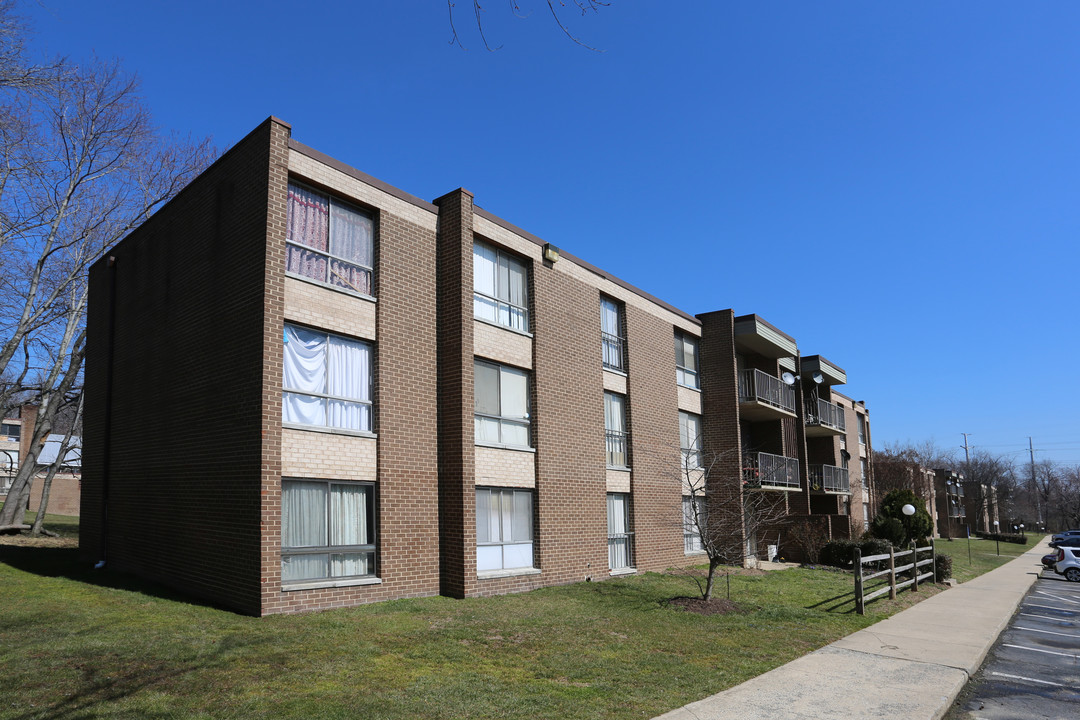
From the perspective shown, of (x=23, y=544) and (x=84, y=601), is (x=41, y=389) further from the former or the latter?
(x=84, y=601)

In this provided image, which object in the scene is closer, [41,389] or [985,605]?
[985,605]

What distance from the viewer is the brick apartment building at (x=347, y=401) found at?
12367 millimetres

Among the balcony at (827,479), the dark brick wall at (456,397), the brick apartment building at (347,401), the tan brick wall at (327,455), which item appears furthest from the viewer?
the balcony at (827,479)

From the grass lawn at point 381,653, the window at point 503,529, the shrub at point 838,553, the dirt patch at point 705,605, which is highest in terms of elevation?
the window at point 503,529

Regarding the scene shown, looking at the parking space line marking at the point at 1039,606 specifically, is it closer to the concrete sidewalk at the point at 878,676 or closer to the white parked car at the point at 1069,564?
the concrete sidewalk at the point at 878,676

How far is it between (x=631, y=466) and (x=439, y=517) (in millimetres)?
7308

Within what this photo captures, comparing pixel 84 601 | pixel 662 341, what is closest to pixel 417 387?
pixel 84 601

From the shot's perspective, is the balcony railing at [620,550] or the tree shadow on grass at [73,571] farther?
the balcony railing at [620,550]

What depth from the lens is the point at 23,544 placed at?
70.5ft

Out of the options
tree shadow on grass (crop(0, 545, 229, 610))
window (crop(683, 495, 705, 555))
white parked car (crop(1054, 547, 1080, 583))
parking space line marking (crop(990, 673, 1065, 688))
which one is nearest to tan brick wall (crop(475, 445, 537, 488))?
tree shadow on grass (crop(0, 545, 229, 610))

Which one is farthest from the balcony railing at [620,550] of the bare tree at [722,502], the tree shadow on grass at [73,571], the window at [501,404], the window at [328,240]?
the tree shadow on grass at [73,571]

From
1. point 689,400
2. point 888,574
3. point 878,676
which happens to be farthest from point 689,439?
point 878,676

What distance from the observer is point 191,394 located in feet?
45.9

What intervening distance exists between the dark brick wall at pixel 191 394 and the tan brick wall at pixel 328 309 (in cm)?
64
